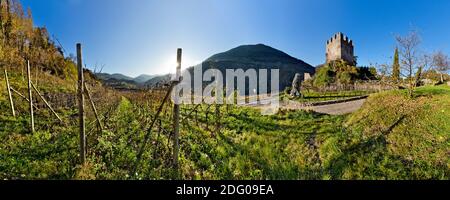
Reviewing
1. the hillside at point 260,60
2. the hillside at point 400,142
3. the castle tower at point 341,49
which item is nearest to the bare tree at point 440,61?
the hillside at point 400,142

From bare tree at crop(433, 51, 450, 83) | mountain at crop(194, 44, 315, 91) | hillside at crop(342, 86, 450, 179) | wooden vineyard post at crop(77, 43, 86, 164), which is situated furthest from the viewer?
mountain at crop(194, 44, 315, 91)

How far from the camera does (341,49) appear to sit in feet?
89.8

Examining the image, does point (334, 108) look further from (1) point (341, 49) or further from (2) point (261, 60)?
(1) point (341, 49)

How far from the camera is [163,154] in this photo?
5.16 meters

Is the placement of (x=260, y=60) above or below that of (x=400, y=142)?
above

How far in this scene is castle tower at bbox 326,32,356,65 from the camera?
25.1 meters

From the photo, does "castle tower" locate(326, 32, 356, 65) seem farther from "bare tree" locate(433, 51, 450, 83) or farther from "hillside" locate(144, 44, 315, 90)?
"bare tree" locate(433, 51, 450, 83)

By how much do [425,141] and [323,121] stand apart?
3.52m

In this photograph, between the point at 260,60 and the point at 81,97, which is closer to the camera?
the point at 81,97

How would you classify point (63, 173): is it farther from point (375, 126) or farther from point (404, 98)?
point (404, 98)

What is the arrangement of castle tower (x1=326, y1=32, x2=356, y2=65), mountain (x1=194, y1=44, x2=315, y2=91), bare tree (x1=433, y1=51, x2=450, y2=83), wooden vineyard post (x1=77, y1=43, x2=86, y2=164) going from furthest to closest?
castle tower (x1=326, y1=32, x2=356, y2=65) → mountain (x1=194, y1=44, x2=315, y2=91) → bare tree (x1=433, y1=51, x2=450, y2=83) → wooden vineyard post (x1=77, y1=43, x2=86, y2=164)

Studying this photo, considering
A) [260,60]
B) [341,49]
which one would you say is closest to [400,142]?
[260,60]

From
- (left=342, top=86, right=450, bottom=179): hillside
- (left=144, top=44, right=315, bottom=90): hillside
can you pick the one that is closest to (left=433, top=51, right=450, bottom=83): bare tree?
(left=342, top=86, right=450, bottom=179): hillside

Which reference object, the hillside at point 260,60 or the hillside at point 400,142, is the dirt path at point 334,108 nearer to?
the hillside at point 400,142
